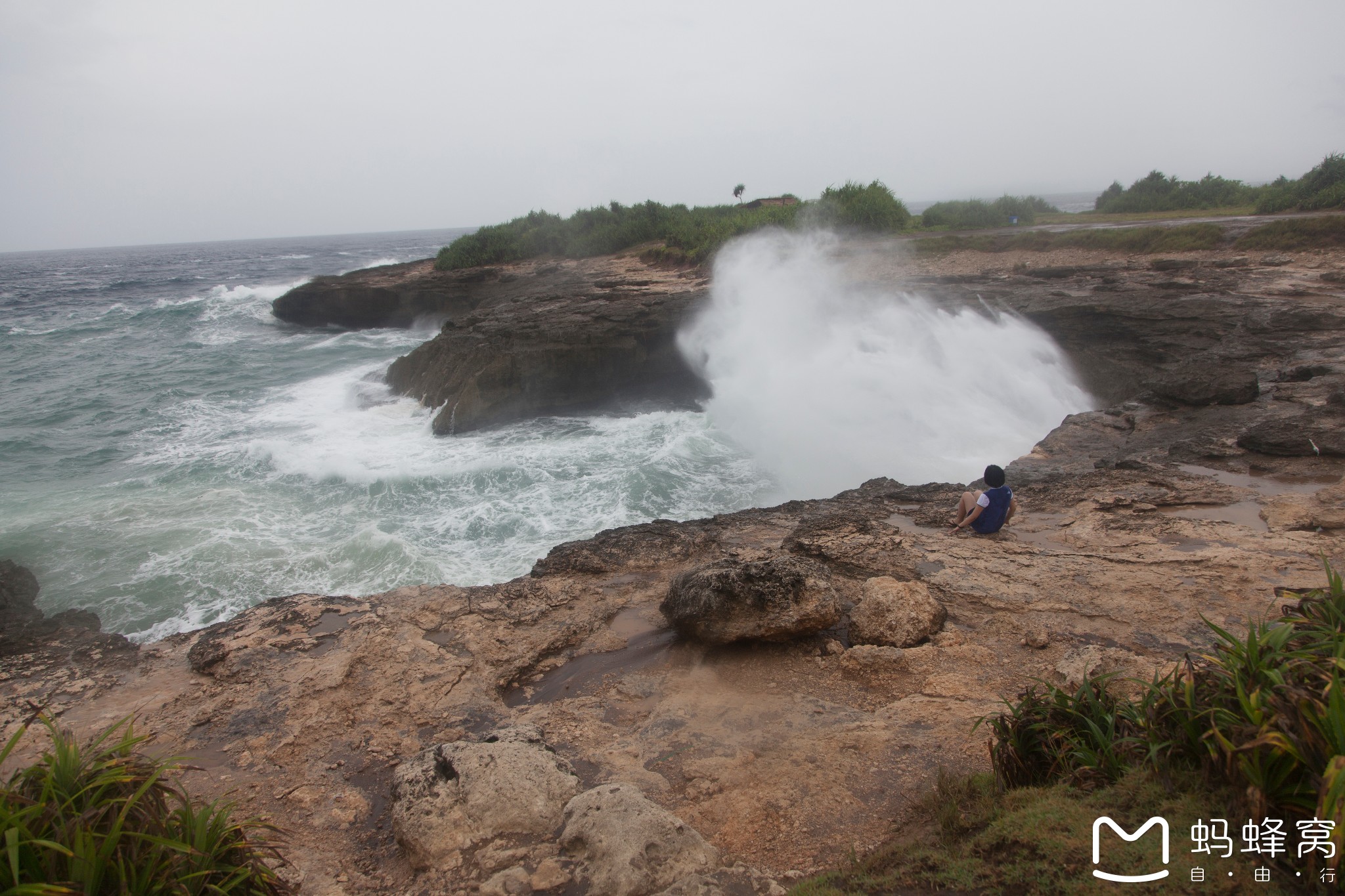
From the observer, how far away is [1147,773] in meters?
2.52

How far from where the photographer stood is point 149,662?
17.2 feet

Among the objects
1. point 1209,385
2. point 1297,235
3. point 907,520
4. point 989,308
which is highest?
point 1297,235

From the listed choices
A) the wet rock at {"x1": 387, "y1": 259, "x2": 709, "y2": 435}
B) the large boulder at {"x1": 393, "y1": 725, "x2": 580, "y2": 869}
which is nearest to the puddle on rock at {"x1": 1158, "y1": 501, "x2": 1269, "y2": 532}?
the large boulder at {"x1": 393, "y1": 725, "x2": 580, "y2": 869}

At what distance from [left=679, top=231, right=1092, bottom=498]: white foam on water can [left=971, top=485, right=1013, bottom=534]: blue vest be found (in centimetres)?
391

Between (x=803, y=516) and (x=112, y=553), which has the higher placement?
(x=803, y=516)

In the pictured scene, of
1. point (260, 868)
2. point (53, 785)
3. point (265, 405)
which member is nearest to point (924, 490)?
point (260, 868)

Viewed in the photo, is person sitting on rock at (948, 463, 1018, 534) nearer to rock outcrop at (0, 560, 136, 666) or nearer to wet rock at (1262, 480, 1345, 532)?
wet rock at (1262, 480, 1345, 532)

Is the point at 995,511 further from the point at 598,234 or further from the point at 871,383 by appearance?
the point at 598,234

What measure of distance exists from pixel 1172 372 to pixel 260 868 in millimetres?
11933

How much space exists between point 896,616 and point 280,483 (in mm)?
10535

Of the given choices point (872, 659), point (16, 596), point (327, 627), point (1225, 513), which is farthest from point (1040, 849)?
point (16, 596)

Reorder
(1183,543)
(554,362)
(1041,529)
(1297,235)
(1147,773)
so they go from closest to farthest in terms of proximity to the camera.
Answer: (1147,773), (1183,543), (1041,529), (1297,235), (554,362)

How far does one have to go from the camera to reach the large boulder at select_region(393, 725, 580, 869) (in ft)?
10.5

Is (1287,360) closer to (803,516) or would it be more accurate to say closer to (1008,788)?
(803,516)
